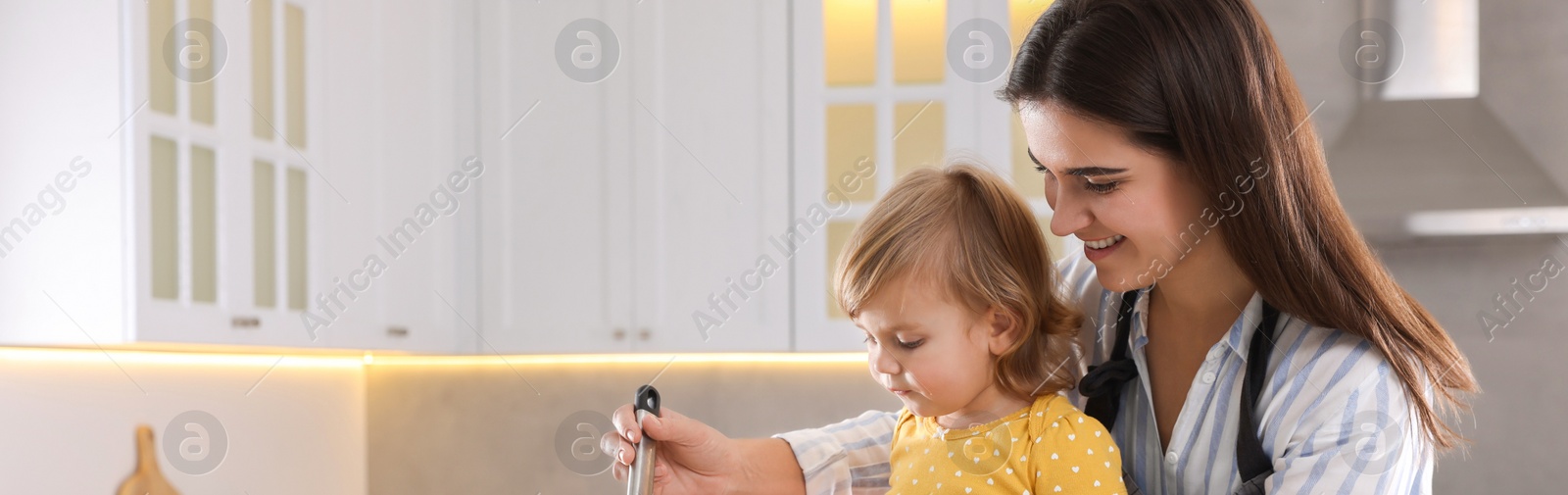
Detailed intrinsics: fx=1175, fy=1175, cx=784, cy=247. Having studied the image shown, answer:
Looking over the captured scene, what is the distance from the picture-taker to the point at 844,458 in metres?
1.16

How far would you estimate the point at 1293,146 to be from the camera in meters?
0.98

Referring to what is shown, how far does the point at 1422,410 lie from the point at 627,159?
1.55 m

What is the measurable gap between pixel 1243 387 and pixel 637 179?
4.64 feet

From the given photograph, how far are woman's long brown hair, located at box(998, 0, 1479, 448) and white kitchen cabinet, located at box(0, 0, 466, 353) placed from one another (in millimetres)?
1176

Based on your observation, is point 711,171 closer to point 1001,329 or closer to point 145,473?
point 145,473

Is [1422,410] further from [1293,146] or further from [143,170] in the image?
[143,170]

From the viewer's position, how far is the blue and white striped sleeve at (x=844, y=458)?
3.75ft

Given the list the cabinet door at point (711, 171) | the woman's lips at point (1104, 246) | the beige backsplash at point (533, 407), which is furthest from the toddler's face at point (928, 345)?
the beige backsplash at point (533, 407)

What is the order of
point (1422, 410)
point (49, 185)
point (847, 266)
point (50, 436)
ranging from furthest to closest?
point (50, 436)
point (49, 185)
point (847, 266)
point (1422, 410)

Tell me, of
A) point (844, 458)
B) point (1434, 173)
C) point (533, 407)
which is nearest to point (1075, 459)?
point (844, 458)

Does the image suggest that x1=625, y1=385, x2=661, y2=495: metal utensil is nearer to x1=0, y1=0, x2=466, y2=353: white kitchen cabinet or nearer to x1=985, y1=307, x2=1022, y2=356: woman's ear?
x1=985, y1=307, x2=1022, y2=356: woman's ear

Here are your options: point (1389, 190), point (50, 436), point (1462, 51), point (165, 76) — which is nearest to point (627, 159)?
point (165, 76)

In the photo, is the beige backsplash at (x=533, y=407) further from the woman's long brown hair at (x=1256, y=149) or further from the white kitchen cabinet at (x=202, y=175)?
the woman's long brown hair at (x=1256, y=149)

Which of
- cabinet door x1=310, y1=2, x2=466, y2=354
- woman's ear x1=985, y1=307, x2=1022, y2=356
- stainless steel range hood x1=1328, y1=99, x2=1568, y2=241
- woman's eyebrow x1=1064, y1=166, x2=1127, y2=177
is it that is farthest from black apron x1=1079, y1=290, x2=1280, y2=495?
cabinet door x1=310, y1=2, x2=466, y2=354
